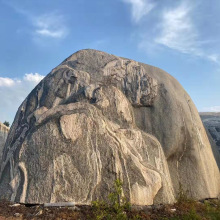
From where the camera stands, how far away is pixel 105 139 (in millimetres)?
5781

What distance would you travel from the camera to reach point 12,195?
18.2 feet

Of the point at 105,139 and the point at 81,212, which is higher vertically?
the point at 105,139

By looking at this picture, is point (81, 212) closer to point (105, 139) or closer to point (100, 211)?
point (100, 211)

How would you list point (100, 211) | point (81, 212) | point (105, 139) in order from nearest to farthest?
point (100, 211) < point (81, 212) < point (105, 139)

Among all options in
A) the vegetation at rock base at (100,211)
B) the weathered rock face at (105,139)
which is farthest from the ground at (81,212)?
the weathered rock face at (105,139)

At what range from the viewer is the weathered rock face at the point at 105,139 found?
541cm

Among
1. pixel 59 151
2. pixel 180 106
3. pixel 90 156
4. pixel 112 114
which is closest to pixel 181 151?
pixel 180 106

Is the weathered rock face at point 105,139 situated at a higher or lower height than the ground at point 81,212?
higher

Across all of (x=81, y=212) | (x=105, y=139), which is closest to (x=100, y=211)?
(x=81, y=212)

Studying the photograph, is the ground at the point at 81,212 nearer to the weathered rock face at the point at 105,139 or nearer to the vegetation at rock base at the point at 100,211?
the vegetation at rock base at the point at 100,211

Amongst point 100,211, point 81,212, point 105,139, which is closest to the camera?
point 100,211

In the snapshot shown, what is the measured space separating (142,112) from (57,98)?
2.36 meters

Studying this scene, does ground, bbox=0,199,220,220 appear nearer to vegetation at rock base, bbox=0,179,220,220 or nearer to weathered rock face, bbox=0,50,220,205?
vegetation at rock base, bbox=0,179,220,220

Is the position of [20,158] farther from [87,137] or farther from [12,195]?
Answer: [87,137]
